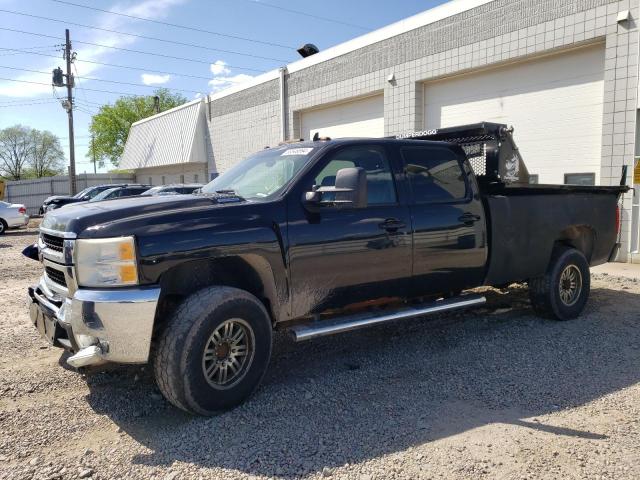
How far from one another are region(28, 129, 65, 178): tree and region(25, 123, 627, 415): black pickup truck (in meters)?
79.3

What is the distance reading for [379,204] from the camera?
15.4ft

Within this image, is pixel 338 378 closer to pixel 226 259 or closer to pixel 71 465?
pixel 226 259

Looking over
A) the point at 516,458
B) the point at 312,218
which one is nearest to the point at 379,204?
the point at 312,218

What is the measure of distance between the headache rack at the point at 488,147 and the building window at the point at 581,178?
5279 millimetres

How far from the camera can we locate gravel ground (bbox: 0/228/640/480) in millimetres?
3180

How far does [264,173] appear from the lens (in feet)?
15.6

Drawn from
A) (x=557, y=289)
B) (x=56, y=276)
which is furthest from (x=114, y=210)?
(x=557, y=289)

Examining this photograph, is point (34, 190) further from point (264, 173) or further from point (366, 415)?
point (366, 415)

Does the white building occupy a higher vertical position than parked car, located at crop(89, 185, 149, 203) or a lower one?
higher

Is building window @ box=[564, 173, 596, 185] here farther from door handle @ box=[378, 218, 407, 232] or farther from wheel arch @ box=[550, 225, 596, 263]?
door handle @ box=[378, 218, 407, 232]

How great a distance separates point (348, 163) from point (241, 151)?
19.2m

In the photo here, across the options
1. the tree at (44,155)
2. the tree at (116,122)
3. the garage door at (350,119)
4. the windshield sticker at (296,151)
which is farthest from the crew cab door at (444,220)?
the tree at (44,155)

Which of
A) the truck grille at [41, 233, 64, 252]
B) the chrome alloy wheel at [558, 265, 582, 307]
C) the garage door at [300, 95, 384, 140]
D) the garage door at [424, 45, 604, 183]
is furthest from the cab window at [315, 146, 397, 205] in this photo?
the garage door at [300, 95, 384, 140]

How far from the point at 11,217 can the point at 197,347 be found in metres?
19.5
